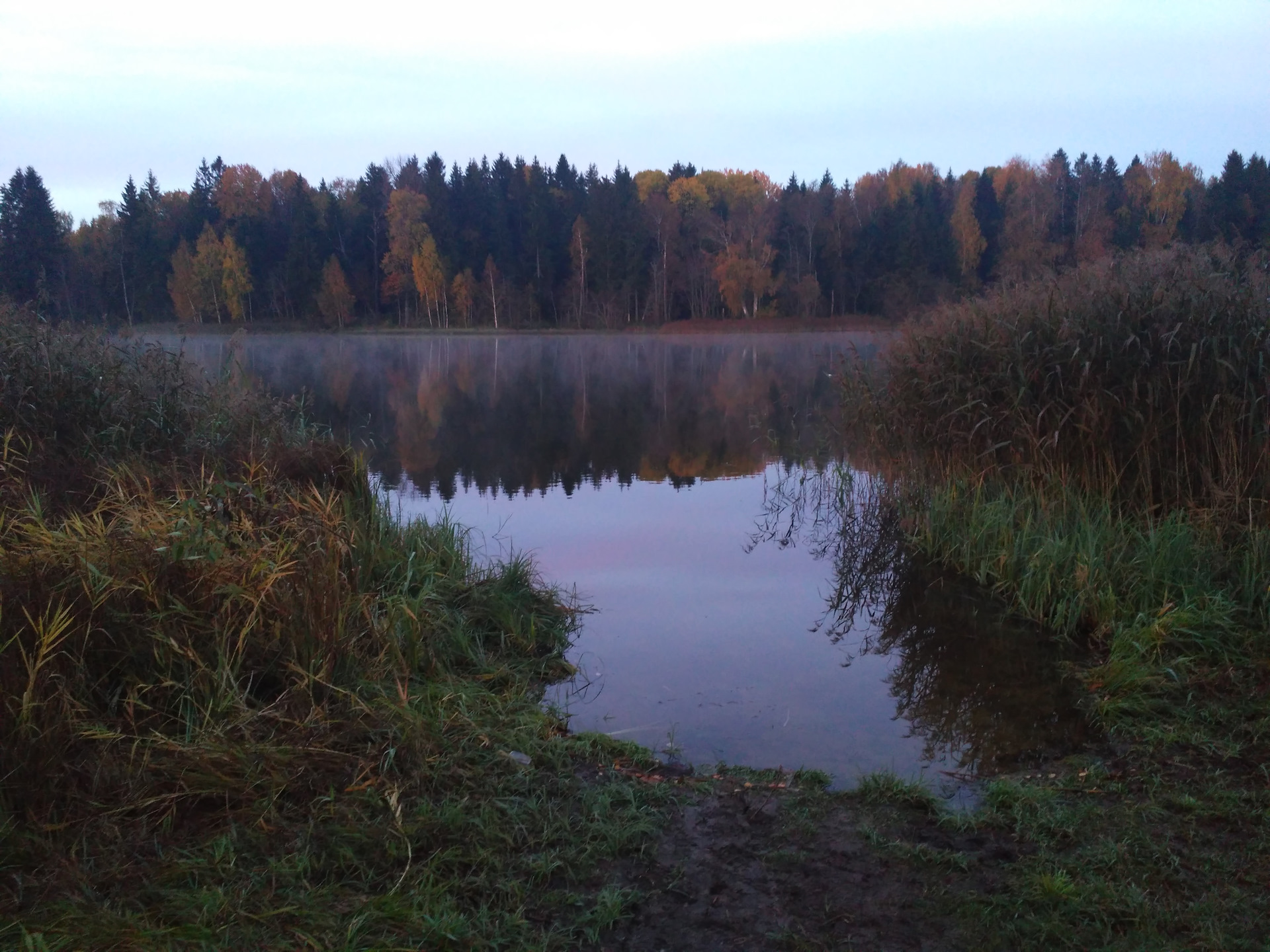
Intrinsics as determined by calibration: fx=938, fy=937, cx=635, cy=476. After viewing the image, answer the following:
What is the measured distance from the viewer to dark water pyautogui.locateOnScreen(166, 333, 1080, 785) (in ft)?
17.3

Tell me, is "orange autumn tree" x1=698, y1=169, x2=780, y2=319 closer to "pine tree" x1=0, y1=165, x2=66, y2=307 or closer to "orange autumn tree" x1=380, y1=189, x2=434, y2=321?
"orange autumn tree" x1=380, y1=189, x2=434, y2=321

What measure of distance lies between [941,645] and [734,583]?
7.29 feet

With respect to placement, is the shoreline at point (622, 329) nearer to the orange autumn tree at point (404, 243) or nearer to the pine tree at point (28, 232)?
the orange autumn tree at point (404, 243)

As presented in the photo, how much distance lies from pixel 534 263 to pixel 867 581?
6469 cm

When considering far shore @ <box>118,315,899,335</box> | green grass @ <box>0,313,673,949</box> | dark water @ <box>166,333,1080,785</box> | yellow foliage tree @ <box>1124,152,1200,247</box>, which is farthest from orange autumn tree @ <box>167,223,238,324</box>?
green grass @ <box>0,313,673,949</box>

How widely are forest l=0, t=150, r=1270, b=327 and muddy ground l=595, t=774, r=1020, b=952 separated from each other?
58.3m

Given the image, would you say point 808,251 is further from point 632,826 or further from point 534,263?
point 632,826

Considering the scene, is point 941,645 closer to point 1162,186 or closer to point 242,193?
point 1162,186

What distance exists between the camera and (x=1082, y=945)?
288 centimetres

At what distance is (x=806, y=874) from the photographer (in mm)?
3385

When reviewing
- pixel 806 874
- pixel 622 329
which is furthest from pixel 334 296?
pixel 806 874

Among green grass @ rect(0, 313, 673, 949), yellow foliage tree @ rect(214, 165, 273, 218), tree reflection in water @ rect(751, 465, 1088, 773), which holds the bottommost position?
tree reflection in water @ rect(751, 465, 1088, 773)

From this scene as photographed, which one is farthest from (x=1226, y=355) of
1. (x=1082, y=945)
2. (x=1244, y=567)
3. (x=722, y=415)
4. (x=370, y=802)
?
(x=722, y=415)

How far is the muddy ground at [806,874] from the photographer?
3.01m
